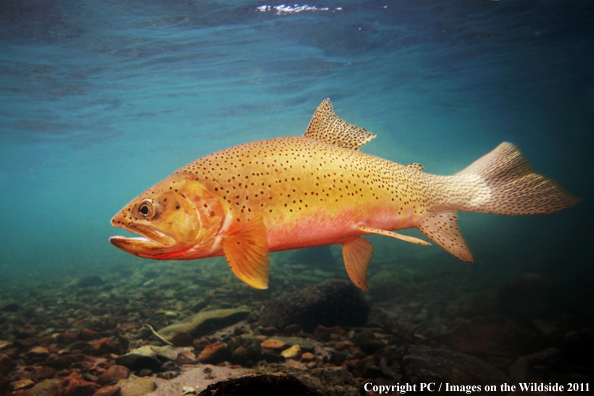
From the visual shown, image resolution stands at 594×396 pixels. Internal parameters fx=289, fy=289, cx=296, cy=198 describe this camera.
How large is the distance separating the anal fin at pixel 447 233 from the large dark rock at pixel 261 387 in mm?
1671

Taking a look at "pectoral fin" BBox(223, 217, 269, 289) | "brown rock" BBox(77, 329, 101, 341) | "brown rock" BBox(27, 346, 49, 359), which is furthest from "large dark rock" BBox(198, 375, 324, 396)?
"brown rock" BBox(77, 329, 101, 341)

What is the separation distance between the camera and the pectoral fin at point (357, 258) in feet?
8.72

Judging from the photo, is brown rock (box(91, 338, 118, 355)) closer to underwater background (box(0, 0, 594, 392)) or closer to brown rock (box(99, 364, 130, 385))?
brown rock (box(99, 364, 130, 385))

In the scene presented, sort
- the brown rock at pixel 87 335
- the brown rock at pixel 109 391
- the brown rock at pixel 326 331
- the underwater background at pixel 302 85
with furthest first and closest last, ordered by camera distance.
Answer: the underwater background at pixel 302 85
the brown rock at pixel 326 331
the brown rock at pixel 87 335
the brown rock at pixel 109 391

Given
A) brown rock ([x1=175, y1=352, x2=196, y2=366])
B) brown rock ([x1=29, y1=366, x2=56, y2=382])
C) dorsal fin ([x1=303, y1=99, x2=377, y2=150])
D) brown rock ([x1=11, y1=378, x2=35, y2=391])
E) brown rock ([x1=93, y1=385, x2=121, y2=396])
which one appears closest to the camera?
dorsal fin ([x1=303, y1=99, x2=377, y2=150])

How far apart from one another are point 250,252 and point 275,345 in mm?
3979

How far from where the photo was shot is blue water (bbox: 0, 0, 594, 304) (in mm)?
13812

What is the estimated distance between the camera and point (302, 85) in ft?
77.2

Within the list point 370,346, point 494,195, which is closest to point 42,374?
point 370,346

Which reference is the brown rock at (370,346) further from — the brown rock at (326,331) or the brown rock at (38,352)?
the brown rock at (38,352)

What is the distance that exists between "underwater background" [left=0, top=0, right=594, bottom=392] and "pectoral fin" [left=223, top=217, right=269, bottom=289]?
7.79 metres

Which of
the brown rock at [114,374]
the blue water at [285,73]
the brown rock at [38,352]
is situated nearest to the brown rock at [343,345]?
the brown rock at [114,374]

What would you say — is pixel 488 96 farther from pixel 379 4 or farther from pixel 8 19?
pixel 8 19

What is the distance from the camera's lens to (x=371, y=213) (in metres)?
2.54
